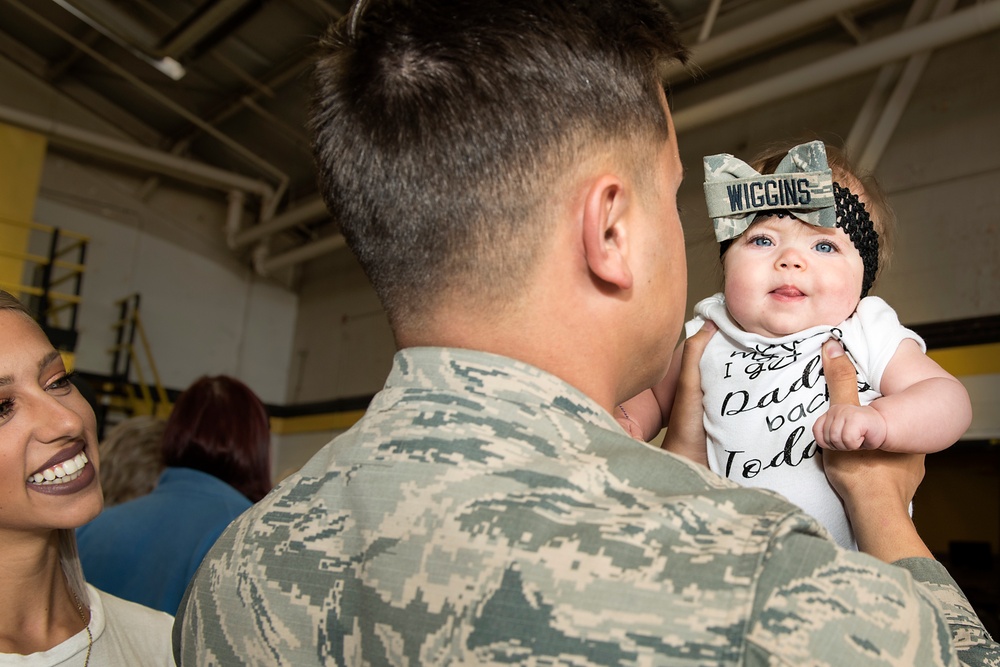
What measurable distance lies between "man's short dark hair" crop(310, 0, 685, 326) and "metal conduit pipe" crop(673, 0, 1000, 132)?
5674 millimetres

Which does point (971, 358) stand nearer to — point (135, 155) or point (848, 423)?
point (848, 423)

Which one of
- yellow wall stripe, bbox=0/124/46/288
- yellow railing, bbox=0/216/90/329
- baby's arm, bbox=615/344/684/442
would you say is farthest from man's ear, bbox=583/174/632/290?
yellow wall stripe, bbox=0/124/46/288

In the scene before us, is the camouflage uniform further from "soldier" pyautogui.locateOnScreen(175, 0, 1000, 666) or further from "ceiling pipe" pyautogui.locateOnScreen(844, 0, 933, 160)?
"ceiling pipe" pyautogui.locateOnScreen(844, 0, 933, 160)

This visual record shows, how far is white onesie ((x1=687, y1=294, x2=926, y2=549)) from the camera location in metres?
1.42

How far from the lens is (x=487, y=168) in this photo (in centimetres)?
93

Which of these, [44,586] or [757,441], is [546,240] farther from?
[44,586]

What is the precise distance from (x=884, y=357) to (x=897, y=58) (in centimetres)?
560

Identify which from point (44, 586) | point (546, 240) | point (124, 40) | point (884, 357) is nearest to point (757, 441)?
point (884, 357)

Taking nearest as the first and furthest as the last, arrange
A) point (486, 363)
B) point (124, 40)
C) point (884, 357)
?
point (486, 363) < point (884, 357) < point (124, 40)

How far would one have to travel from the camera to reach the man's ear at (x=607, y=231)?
92cm

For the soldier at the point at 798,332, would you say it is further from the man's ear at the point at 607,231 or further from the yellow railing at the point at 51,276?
the yellow railing at the point at 51,276

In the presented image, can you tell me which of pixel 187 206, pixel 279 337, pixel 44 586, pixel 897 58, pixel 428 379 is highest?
pixel 187 206

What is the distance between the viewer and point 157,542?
2.72 m

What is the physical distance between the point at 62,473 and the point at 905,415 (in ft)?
5.51
